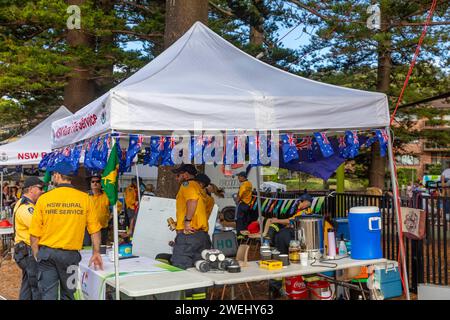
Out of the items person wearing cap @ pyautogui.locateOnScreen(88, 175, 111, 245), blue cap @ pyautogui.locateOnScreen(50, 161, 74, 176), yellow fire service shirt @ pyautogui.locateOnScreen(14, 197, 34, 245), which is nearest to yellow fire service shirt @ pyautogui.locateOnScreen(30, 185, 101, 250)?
→ blue cap @ pyautogui.locateOnScreen(50, 161, 74, 176)

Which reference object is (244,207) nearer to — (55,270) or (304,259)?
(304,259)

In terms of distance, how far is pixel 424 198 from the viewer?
23.1 ft

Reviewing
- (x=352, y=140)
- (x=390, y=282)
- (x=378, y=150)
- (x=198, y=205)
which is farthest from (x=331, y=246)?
(x=378, y=150)

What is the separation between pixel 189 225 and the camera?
5496mm

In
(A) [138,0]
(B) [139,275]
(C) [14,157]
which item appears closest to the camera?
(B) [139,275]

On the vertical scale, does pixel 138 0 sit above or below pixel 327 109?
above

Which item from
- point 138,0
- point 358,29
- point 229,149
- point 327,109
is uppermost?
point 138,0

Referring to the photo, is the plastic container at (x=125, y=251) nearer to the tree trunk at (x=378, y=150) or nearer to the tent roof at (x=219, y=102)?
the tent roof at (x=219, y=102)

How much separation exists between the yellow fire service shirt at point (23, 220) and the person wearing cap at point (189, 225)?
1709 mm

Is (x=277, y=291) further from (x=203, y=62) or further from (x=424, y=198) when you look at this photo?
(x=203, y=62)

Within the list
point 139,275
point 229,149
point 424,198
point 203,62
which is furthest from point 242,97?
point 424,198

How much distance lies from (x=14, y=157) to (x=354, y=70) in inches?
472

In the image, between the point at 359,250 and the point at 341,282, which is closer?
the point at 359,250

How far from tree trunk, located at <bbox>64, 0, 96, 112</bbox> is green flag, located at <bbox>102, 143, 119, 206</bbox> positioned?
8.88 metres
